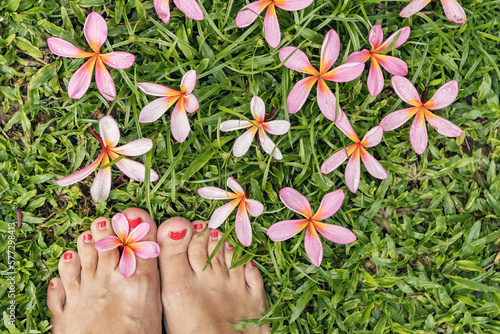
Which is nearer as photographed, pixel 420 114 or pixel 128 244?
pixel 420 114

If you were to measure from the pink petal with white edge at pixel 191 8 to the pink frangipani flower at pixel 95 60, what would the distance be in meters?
0.24

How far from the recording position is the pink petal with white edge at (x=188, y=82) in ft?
4.27

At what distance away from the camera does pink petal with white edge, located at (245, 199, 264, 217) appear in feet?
4.44

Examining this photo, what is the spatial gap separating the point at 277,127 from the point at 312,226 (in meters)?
0.38

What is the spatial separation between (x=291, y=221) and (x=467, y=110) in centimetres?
80

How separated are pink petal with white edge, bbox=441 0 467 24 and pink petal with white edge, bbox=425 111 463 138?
355 mm

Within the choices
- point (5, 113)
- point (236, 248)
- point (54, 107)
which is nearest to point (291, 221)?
point (236, 248)

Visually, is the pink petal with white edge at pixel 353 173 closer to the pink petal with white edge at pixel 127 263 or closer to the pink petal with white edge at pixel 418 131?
the pink petal with white edge at pixel 418 131

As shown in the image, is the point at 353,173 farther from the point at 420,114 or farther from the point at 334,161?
the point at 420,114

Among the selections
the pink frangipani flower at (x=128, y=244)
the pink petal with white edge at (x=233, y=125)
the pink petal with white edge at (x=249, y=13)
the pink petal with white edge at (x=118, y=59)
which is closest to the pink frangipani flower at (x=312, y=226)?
the pink petal with white edge at (x=233, y=125)

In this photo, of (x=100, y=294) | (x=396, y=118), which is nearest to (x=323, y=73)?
(x=396, y=118)

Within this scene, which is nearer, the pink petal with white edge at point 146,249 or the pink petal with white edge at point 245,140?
the pink petal with white edge at point 245,140

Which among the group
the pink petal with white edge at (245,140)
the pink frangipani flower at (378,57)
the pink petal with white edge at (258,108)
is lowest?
the pink petal with white edge at (245,140)

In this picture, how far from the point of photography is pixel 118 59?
1.34m
